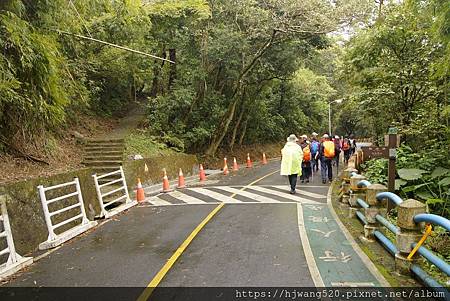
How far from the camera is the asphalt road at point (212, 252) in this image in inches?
211

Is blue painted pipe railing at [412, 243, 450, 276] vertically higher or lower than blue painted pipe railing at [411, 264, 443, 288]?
higher

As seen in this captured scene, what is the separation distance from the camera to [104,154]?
52.7 feet

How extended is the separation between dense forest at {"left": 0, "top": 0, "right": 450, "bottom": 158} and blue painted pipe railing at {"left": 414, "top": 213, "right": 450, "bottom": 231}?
514cm

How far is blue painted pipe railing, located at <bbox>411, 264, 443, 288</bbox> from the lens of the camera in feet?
14.7

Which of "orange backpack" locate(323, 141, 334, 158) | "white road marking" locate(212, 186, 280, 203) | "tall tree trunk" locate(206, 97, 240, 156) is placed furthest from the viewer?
"tall tree trunk" locate(206, 97, 240, 156)

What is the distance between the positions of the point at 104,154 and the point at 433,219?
1399 centimetres

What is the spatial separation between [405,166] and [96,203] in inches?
388

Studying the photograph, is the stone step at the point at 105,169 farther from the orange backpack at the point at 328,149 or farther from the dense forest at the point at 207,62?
the orange backpack at the point at 328,149

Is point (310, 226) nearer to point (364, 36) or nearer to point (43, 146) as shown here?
point (43, 146)

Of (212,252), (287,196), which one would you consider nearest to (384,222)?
(212,252)

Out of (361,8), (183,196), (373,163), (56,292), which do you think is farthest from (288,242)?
(361,8)

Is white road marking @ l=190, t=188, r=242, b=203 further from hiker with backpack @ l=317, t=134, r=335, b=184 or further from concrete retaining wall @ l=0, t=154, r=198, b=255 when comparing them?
hiker with backpack @ l=317, t=134, r=335, b=184

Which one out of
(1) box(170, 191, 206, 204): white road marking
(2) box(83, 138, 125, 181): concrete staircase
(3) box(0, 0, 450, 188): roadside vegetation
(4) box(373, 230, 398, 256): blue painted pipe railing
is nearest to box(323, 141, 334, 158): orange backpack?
(3) box(0, 0, 450, 188): roadside vegetation

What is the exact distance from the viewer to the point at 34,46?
841 cm
